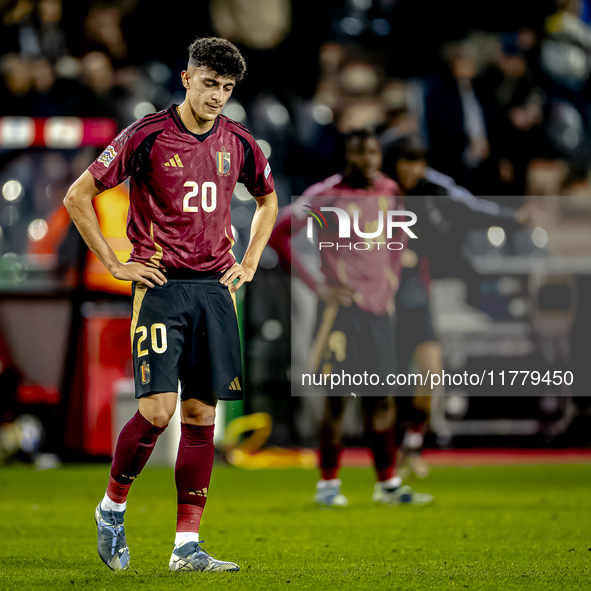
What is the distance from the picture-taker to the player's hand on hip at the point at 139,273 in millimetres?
3580

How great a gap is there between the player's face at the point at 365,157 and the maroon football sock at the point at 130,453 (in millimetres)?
2741

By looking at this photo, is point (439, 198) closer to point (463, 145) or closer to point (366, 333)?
point (366, 333)

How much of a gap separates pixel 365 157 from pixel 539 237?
4286 mm

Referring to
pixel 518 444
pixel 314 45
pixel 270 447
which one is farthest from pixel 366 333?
pixel 314 45

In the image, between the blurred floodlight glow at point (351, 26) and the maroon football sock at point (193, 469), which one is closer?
the maroon football sock at point (193, 469)

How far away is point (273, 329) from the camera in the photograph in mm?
8805

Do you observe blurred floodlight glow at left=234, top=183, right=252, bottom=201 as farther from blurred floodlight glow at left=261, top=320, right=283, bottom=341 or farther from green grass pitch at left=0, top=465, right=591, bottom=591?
green grass pitch at left=0, top=465, right=591, bottom=591

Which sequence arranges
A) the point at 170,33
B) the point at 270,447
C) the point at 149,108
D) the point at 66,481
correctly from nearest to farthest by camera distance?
the point at 66,481 < the point at 270,447 < the point at 149,108 < the point at 170,33

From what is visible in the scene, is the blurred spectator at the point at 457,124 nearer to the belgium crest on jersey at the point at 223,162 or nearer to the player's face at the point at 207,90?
the belgium crest on jersey at the point at 223,162

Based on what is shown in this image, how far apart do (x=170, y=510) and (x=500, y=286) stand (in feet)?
14.6

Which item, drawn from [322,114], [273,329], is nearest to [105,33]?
[322,114]

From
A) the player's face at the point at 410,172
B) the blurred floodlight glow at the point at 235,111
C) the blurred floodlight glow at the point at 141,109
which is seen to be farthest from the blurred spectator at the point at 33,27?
the player's face at the point at 410,172

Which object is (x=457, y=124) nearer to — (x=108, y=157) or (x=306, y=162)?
(x=306, y=162)

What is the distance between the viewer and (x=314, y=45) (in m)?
11.4
